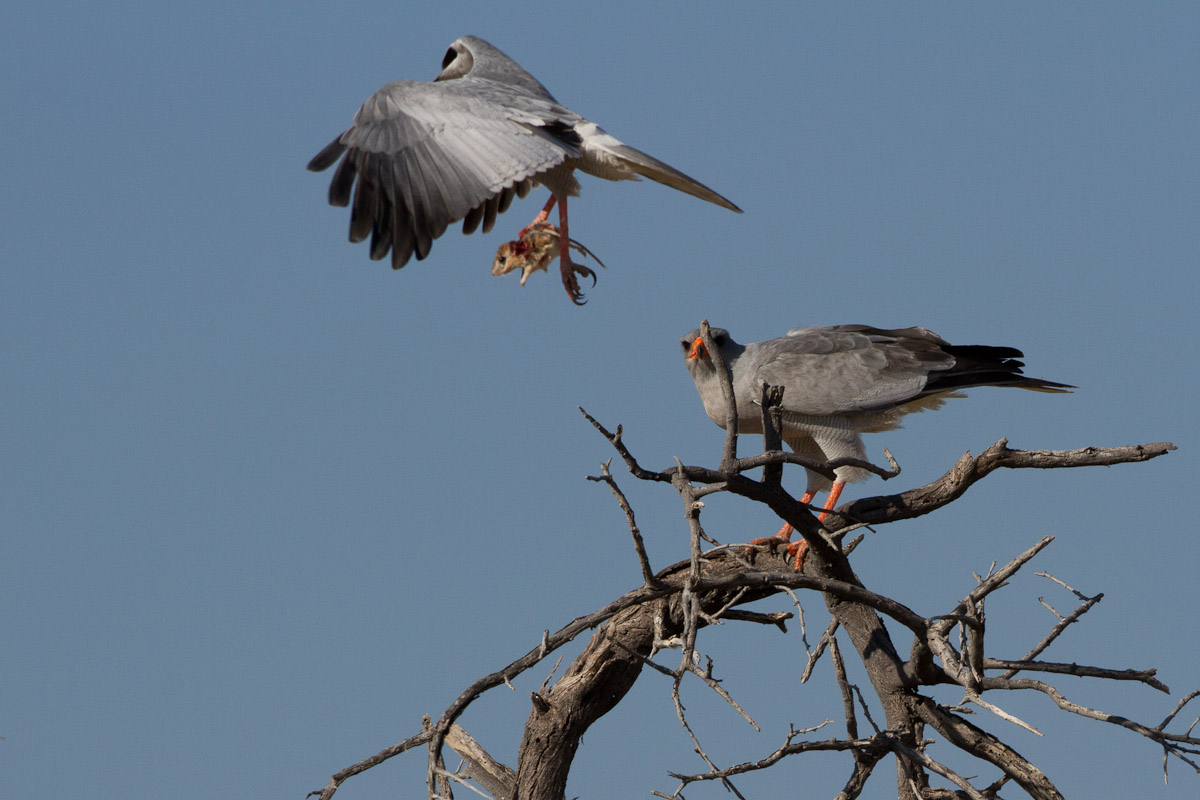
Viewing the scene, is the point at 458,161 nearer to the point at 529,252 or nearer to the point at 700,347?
the point at 529,252

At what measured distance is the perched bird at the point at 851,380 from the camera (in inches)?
205

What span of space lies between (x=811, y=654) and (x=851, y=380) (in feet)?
4.58

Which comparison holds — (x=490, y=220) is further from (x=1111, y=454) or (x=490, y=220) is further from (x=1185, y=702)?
(x=1185, y=702)

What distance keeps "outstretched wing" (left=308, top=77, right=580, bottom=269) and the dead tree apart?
188cm

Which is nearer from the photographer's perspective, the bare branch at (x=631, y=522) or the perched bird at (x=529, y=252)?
the bare branch at (x=631, y=522)

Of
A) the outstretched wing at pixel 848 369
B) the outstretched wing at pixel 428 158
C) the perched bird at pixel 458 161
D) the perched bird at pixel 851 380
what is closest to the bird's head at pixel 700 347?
the perched bird at pixel 851 380

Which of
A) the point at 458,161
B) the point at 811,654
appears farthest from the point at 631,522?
the point at 458,161

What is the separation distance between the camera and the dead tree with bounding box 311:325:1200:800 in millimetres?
3805

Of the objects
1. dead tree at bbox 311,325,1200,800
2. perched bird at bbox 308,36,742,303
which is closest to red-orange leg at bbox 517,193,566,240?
perched bird at bbox 308,36,742,303

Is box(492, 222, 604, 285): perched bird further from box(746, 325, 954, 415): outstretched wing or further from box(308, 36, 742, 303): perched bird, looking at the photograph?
box(746, 325, 954, 415): outstretched wing

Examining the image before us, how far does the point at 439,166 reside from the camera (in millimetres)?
5387

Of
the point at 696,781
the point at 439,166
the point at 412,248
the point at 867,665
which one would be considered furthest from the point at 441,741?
the point at 439,166

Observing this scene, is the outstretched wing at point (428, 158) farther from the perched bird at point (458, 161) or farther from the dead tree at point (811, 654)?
the dead tree at point (811, 654)

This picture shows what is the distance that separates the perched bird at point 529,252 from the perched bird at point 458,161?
0.08 m
